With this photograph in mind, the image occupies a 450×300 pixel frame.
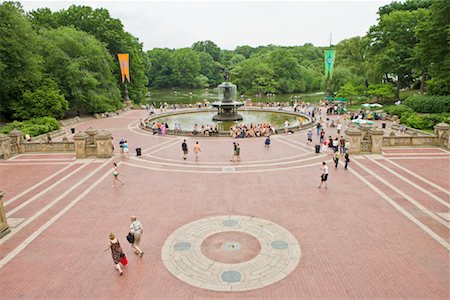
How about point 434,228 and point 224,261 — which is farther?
point 434,228

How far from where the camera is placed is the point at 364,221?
13078mm

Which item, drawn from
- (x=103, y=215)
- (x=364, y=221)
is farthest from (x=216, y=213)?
(x=364, y=221)

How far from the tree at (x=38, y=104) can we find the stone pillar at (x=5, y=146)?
1399 cm

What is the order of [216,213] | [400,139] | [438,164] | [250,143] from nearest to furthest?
[216,213] → [438,164] → [400,139] → [250,143]

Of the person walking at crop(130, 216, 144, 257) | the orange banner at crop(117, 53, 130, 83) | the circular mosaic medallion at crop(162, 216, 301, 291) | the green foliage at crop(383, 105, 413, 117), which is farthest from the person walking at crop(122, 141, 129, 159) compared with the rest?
the green foliage at crop(383, 105, 413, 117)

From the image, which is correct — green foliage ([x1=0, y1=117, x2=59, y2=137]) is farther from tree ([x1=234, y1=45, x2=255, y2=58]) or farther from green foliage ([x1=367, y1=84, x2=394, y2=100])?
tree ([x1=234, y1=45, x2=255, y2=58])

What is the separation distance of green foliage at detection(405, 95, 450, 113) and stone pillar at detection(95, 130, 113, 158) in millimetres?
38913

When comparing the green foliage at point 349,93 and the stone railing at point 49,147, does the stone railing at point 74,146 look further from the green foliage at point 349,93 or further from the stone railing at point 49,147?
the green foliage at point 349,93

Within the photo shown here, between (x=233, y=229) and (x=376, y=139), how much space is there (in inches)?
600

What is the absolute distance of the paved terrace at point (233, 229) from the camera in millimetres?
9391

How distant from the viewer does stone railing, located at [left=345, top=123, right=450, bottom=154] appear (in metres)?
23.0

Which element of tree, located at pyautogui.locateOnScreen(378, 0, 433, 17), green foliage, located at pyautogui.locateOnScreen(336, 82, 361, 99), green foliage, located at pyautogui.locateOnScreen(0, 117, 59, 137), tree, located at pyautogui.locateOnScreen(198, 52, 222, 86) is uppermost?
tree, located at pyautogui.locateOnScreen(378, 0, 433, 17)

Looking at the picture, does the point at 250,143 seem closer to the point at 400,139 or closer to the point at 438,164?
the point at 400,139

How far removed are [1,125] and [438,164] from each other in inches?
1674
